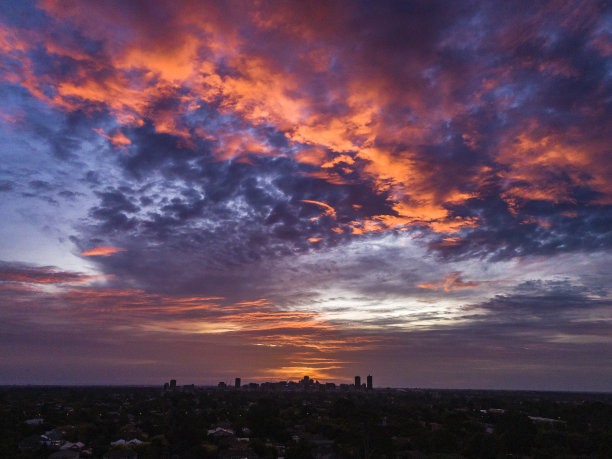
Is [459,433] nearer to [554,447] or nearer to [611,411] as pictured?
[554,447]

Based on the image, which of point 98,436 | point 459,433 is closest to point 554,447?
point 459,433

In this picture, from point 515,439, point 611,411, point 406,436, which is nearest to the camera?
point 515,439

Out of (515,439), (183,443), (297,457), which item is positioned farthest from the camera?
(515,439)

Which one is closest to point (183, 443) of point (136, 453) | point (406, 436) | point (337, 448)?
point (136, 453)

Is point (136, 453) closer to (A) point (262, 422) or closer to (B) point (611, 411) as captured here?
(A) point (262, 422)

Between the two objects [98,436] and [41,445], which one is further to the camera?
[98,436]

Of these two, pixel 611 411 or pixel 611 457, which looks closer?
pixel 611 457

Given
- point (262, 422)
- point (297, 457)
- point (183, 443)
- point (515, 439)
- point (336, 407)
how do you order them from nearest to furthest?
point (297, 457), point (183, 443), point (515, 439), point (262, 422), point (336, 407)

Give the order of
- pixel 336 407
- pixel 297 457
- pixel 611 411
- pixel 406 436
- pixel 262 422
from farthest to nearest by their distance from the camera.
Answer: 1. pixel 336 407
2. pixel 611 411
3. pixel 262 422
4. pixel 406 436
5. pixel 297 457

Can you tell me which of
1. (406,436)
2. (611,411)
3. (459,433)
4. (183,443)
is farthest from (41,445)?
(611,411)
